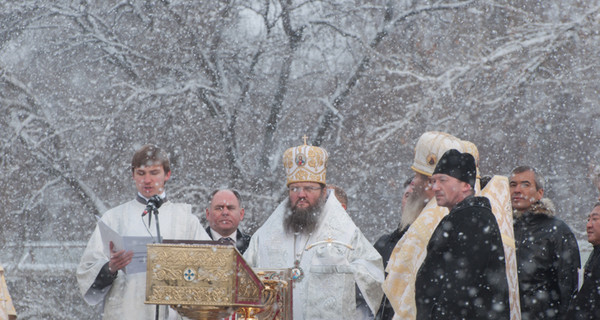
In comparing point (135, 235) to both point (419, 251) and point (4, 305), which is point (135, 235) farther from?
point (419, 251)

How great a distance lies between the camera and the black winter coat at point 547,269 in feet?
21.2

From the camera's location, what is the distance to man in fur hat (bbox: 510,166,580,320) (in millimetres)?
6480

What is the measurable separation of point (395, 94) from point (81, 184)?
4.92m

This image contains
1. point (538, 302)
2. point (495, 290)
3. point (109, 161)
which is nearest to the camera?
point (495, 290)

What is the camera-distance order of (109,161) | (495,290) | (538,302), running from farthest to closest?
(109,161) → (538,302) → (495,290)

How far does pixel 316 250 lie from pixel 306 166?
658 mm

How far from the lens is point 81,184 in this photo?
1334 cm

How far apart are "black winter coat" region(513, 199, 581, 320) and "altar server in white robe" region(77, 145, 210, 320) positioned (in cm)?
236

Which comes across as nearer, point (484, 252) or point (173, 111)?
point (484, 252)

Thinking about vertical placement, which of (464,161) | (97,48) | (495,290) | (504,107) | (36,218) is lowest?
(495,290)

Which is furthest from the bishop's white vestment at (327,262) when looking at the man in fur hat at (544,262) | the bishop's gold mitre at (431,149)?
the man in fur hat at (544,262)

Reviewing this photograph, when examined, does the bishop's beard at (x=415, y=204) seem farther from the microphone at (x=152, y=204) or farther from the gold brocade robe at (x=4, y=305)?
the gold brocade robe at (x=4, y=305)

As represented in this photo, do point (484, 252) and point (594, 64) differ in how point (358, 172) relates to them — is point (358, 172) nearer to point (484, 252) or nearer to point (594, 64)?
point (594, 64)

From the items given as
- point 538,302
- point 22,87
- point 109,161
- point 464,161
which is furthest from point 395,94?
point 464,161
